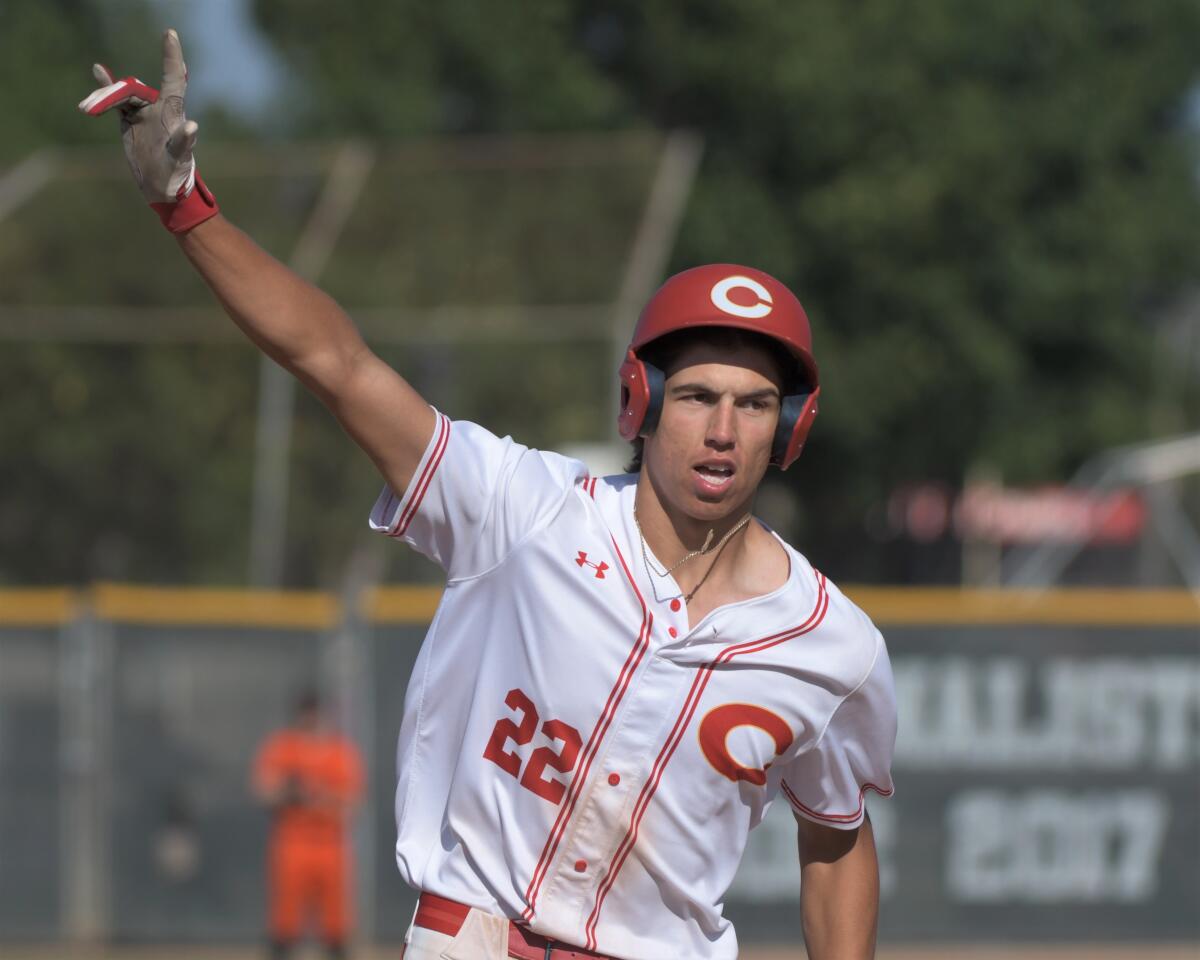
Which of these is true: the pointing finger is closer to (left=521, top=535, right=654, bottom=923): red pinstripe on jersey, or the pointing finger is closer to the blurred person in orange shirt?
(left=521, top=535, right=654, bottom=923): red pinstripe on jersey

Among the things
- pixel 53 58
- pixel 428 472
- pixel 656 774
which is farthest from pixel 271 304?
pixel 53 58

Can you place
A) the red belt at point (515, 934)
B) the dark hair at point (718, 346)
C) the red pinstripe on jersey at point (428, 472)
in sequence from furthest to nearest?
the dark hair at point (718, 346)
the red belt at point (515, 934)
the red pinstripe on jersey at point (428, 472)

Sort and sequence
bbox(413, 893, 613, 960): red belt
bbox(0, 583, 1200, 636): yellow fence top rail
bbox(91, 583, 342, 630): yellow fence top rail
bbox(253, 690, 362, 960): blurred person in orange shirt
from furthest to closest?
bbox(91, 583, 342, 630): yellow fence top rail, bbox(0, 583, 1200, 636): yellow fence top rail, bbox(253, 690, 362, 960): blurred person in orange shirt, bbox(413, 893, 613, 960): red belt

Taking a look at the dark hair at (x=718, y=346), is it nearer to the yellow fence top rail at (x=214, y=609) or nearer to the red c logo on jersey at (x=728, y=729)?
the red c logo on jersey at (x=728, y=729)

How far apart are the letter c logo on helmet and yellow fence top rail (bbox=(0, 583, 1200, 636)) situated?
10672 millimetres

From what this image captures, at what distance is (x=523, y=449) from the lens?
399cm

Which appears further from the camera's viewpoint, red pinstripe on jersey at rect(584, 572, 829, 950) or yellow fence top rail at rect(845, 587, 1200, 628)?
yellow fence top rail at rect(845, 587, 1200, 628)

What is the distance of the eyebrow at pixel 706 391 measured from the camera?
3.99 meters

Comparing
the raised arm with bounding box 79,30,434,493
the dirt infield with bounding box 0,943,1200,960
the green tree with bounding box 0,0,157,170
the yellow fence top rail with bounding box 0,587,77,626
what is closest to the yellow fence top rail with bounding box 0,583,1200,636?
the yellow fence top rail with bounding box 0,587,77,626

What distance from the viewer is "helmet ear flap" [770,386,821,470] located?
411 cm

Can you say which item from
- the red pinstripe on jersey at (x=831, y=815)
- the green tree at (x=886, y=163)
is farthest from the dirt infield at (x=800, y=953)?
the green tree at (x=886, y=163)

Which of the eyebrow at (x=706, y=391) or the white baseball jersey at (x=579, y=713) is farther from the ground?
the eyebrow at (x=706, y=391)

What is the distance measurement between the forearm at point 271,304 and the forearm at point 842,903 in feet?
5.25

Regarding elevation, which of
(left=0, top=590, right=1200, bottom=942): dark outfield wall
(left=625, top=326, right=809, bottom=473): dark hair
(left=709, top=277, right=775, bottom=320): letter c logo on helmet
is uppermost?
(left=0, top=590, right=1200, bottom=942): dark outfield wall
